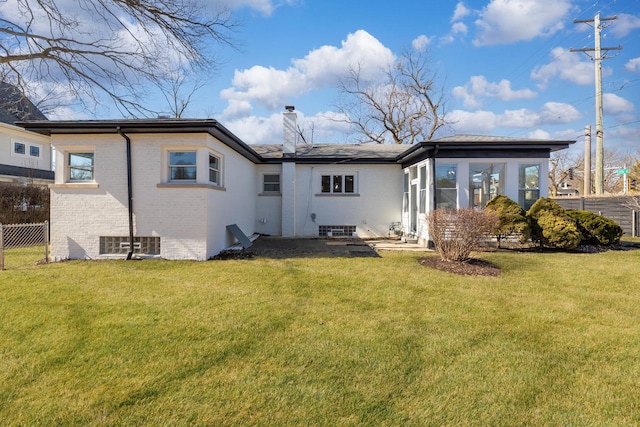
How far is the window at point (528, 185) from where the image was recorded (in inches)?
412

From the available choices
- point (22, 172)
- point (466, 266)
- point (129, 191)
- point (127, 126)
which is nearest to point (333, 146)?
point (127, 126)

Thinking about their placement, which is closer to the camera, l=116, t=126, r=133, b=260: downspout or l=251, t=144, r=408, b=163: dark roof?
l=116, t=126, r=133, b=260: downspout

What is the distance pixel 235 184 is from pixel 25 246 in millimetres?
6865

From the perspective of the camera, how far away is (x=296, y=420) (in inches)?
91.0

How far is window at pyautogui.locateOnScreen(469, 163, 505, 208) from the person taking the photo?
10.6 metres

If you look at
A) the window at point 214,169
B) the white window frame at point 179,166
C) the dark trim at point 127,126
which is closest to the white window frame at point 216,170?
the window at point 214,169

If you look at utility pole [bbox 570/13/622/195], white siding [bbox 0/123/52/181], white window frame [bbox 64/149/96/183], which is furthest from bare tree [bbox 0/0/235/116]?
utility pole [bbox 570/13/622/195]

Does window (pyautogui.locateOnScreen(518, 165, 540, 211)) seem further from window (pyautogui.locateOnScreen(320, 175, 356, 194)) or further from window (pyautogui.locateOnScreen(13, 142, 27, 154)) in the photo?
window (pyautogui.locateOnScreen(13, 142, 27, 154))

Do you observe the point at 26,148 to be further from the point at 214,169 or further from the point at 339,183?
the point at 339,183

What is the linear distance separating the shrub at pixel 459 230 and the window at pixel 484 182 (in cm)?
302

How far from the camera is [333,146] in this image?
15570mm

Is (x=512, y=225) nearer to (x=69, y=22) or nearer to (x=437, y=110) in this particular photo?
(x=69, y=22)

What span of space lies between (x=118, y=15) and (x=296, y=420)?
10.8 m

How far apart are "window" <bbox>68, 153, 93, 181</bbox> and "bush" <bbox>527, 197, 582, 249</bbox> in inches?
477
